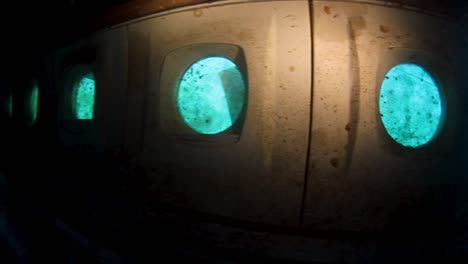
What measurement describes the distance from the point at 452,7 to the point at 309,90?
122 cm

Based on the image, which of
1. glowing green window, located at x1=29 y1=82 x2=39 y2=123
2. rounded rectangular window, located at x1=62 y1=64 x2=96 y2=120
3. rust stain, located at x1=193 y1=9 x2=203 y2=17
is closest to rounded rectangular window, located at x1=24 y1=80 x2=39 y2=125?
glowing green window, located at x1=29 y1=82 x2=39 y2=123

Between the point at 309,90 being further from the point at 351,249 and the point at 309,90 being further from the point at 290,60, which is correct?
the point at 351,249

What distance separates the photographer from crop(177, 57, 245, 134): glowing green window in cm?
162

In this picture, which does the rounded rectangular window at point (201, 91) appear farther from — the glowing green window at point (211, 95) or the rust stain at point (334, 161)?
the rust stain at point (334, 161)

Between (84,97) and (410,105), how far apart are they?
2787 millimetres

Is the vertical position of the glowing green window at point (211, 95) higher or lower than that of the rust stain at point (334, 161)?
higher

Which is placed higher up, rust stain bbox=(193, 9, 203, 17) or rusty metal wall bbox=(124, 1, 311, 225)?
rust stain bbox=(193, 9, 203, 17)

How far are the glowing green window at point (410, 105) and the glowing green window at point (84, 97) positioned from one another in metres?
2.46

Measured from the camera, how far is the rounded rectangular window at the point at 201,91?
1.62 meters

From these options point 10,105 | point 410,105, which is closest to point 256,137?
point 410,105

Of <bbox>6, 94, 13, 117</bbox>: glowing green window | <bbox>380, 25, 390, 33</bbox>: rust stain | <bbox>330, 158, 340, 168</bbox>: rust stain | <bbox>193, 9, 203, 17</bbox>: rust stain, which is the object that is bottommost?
<bbox>330, 158, 340, 168</bbox>: rust stain

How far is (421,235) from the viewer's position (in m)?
1.62

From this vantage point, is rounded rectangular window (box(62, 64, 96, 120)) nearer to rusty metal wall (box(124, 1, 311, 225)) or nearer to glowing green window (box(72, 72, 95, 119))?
glowing green window (box(72, 72, 95, 119))

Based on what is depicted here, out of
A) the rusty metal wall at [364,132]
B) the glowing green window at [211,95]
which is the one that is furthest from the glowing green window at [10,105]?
the rusty metal wall at [364,132]
